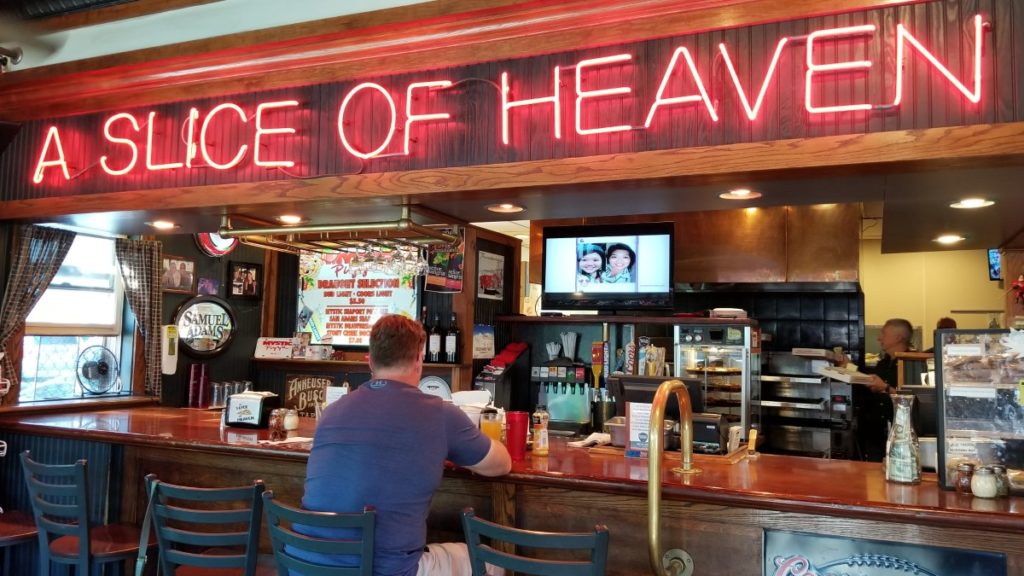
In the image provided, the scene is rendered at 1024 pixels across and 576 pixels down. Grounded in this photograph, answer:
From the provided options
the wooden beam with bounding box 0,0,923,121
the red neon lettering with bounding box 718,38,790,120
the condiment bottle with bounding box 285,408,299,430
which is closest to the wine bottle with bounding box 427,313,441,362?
the condiment bottle with bounding box 285,408,299,430

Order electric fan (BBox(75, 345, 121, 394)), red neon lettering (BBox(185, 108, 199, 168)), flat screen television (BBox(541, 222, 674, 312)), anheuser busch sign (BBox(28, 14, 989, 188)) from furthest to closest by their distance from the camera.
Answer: flat screen television (BBox(541, 222, 674, 312)) < electric fan (BBox(75, 345, 121, 394)) < red neon lettering (BBox(185, 108, 199, 168)) < anheuser busch sign (BBox(28, 14, 989, 188))

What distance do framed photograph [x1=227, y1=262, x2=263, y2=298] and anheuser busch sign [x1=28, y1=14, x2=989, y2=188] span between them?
2610 millimetres

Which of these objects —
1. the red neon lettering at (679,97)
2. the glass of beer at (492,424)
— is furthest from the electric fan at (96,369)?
the red neon lettering at (679,97)

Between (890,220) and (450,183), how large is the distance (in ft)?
7.35

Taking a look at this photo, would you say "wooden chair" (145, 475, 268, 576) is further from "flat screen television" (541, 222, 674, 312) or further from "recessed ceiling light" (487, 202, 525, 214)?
"flat screen television" (541, 222, 674, 312)

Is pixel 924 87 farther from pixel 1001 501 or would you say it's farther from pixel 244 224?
pixel 244 224

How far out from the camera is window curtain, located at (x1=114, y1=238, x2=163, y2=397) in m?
5.90

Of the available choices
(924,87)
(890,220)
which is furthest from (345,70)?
(890,220)

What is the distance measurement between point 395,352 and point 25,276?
3.37m

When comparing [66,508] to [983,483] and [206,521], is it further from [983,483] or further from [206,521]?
[983,483]

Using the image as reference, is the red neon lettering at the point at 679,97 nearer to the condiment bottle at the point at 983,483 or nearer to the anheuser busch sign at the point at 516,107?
the anheuser busch sign at the point at 516,107

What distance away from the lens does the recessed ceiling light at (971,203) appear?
3.31m

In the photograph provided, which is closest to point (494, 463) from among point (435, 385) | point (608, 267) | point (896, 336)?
point (608, 267)

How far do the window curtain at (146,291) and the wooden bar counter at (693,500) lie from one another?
2.28 metres
